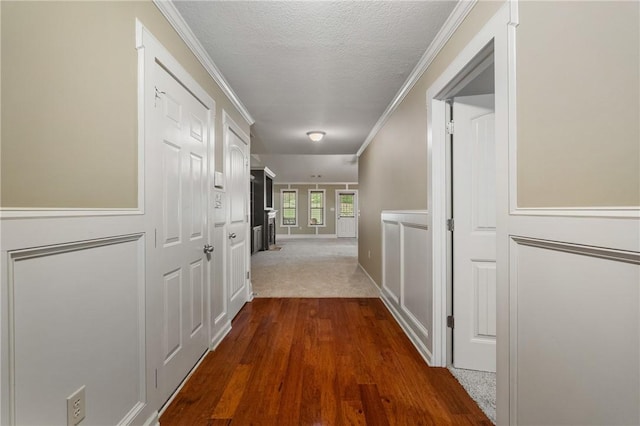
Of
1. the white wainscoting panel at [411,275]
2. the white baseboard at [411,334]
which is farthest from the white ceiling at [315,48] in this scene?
the white baseboard at [411,334]

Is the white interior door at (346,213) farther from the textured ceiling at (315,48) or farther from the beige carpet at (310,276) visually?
the textured ceiling at (315,48)

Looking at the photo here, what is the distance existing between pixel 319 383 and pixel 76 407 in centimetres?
126

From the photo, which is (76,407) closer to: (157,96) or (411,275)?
(157,96)

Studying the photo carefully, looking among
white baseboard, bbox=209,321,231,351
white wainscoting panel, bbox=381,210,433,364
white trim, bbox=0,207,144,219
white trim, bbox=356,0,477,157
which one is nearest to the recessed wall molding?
white wainscoting panel, bbox=381,210,433,364

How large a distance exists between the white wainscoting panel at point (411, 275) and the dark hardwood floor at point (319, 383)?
6.1 inches

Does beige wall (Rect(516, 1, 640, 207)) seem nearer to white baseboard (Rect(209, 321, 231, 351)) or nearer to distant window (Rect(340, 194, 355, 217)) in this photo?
white baseboard (Rect(209, 321, 231, 351))

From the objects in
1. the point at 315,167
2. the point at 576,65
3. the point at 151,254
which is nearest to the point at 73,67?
the point at 151,254

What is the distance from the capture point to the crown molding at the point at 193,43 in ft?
5.15

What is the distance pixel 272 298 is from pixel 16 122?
10.4ft

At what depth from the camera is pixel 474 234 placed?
6.52ft

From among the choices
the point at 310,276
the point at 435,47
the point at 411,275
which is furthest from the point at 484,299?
the point at 310,276

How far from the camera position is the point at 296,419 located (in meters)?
1.52

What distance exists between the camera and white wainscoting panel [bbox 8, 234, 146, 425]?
846 millimetres

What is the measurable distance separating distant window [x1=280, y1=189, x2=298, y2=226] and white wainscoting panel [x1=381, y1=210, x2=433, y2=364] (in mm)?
8992
